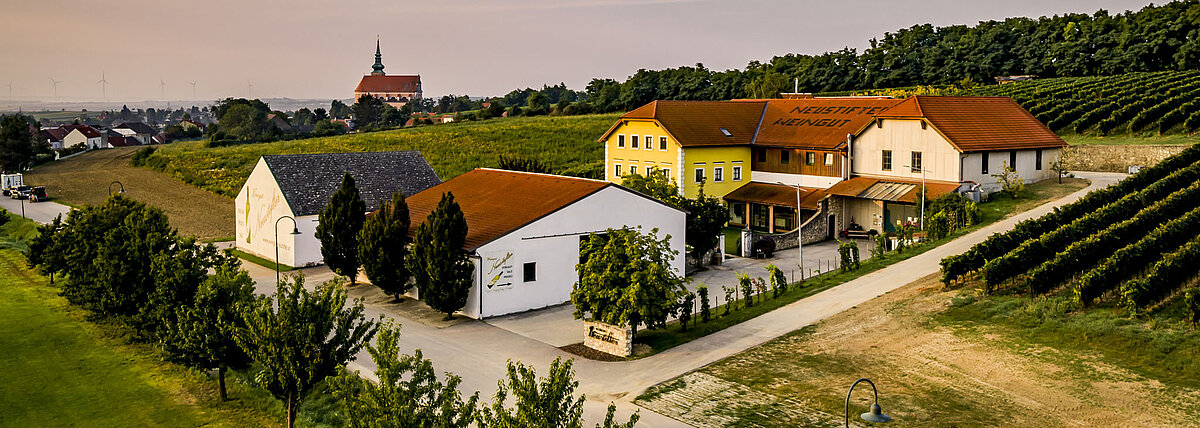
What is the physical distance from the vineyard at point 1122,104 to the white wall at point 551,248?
34.7 meters

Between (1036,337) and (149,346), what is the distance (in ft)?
83.2

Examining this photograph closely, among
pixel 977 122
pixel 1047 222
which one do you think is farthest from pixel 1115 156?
pixel 1047 222

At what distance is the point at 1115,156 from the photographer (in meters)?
48.2

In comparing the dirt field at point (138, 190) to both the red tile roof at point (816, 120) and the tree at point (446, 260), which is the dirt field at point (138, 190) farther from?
the red tile roof at point (816, 120)

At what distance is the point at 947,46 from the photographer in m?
93.9

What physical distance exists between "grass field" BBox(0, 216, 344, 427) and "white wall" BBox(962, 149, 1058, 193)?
30.8 meters

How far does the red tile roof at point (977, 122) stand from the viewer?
134 ft

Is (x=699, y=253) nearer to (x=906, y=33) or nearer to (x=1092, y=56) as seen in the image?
(x=1092, y=56)

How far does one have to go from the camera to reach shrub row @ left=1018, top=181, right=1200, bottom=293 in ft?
79.5

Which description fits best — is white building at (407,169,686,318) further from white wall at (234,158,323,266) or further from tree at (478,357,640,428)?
tree at (478,357,640,428)

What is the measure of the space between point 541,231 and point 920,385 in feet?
46.5

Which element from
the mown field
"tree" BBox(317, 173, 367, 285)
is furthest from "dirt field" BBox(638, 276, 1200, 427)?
the mown field

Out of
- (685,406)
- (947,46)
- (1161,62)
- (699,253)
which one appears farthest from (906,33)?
(685,406)

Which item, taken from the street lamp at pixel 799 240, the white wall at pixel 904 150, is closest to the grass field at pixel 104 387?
the street lamp at pixel 799 240
